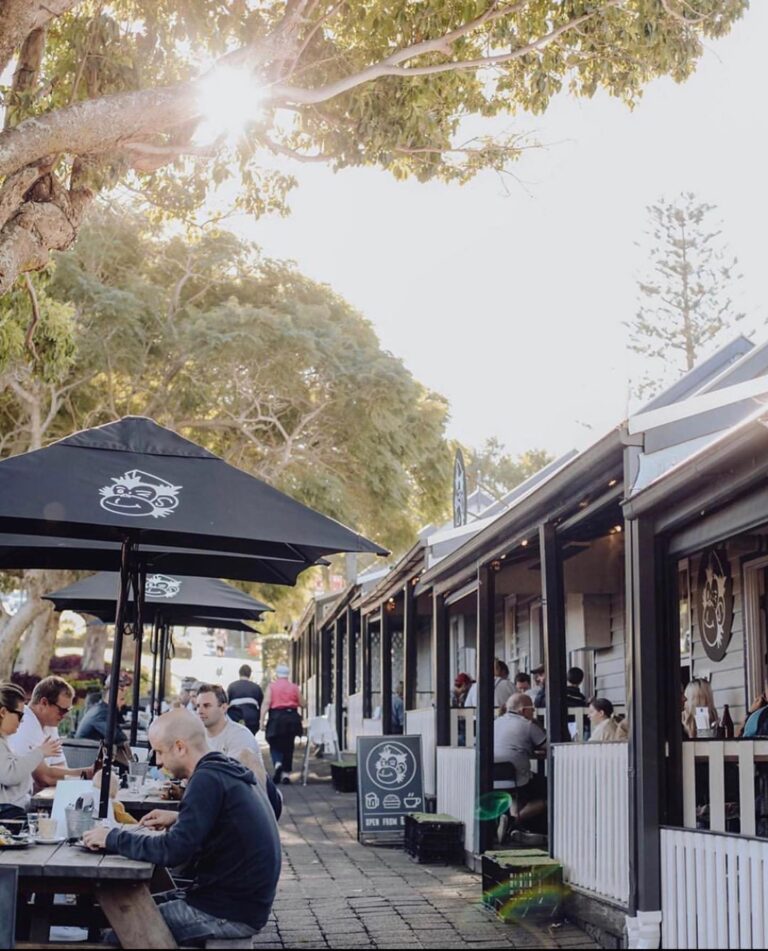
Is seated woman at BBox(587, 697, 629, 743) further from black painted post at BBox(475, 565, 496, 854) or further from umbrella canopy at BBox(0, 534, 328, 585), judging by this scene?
umbrella canopy at BBox(0, 534, 328, 585)

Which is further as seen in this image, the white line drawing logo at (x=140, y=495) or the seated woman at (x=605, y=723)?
the seated woman at (x=605, y=723)

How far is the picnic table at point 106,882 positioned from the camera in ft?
14.2

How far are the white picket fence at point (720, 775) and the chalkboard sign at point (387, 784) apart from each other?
5655 millimetres

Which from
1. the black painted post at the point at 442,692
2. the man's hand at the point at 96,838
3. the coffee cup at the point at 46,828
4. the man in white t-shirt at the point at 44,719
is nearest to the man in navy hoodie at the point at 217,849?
the man's hand at the point at 96,838

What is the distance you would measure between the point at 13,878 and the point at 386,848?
7985mm

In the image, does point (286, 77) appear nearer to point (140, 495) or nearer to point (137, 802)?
point (140, 495)

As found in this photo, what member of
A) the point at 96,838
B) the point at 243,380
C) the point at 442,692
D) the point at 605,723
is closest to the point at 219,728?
the point at 605,723

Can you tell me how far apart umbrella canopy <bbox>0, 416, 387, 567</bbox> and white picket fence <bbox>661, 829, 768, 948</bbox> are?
7.25 feet

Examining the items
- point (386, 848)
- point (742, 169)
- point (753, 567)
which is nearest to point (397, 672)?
point (742, 169)

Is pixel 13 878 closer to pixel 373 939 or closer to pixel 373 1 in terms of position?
pixel 373 939

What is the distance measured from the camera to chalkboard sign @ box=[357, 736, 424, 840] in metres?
12.1

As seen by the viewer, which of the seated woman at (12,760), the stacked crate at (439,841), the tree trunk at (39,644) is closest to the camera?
the seated woman at (12,760)

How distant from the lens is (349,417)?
23031mm

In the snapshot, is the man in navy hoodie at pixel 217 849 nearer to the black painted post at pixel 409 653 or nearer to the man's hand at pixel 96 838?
the man's hand at pixel 96 838
